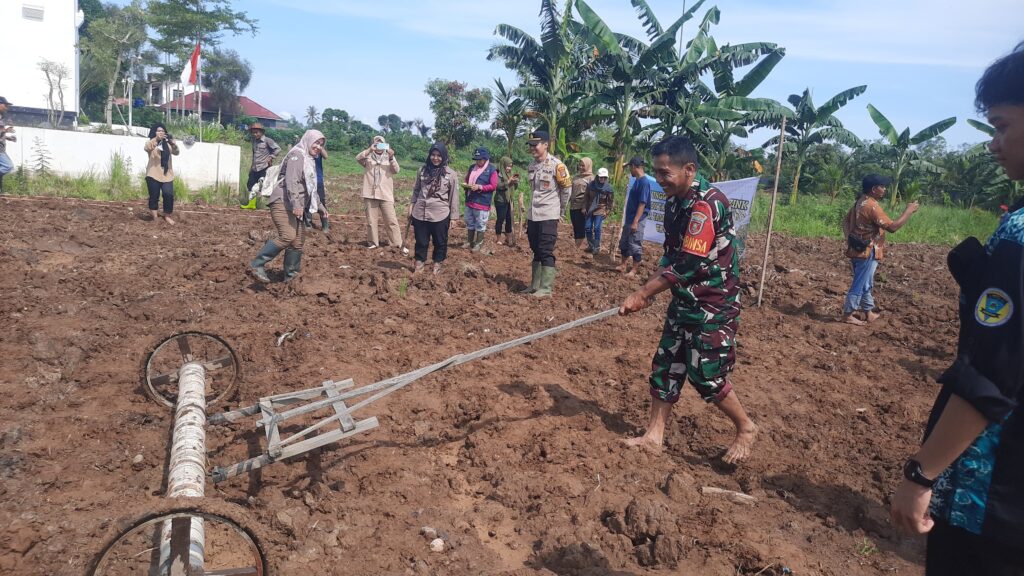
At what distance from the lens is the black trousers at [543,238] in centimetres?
795

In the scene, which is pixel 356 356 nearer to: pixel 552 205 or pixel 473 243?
pixel 552 205

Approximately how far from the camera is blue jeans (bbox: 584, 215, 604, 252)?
11.3 m

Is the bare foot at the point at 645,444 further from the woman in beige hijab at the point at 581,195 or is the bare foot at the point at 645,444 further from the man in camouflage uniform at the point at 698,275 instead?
the woman in beige hijab at the point at 581,195

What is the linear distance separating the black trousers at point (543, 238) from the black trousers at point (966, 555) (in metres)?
6.31

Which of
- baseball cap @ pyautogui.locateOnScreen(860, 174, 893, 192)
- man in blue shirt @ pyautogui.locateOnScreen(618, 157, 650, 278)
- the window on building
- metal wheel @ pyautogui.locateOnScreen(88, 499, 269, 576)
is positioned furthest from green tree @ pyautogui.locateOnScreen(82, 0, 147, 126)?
metal wheel @ pyautogui.locateOnScreen(88, 499, 269, 576)

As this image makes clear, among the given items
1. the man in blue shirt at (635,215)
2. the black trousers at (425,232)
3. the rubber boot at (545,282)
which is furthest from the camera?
the man in blue shirt at (635,215)

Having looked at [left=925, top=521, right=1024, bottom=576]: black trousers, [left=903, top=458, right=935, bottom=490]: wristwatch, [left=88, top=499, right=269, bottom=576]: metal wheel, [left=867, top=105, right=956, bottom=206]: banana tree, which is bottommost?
[left=88, top=499, right=269, bottom=576]: metal wheel

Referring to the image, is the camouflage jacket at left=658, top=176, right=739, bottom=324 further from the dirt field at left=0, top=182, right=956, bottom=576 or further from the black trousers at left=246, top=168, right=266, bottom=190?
the black trousers at left=246, top=168, right=266, bottom=190

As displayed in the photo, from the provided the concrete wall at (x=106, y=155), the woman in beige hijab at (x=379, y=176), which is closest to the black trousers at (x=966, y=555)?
the woman in beige hijab at (x=379, y=176)

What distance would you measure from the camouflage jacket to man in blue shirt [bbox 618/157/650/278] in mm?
5604

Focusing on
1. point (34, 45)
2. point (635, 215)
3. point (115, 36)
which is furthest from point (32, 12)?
point (635, 215)

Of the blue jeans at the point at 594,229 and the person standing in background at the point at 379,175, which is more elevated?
the person standing in background at the point at 379,175

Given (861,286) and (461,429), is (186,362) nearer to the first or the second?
(461,429)

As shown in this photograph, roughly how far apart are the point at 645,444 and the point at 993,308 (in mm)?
2908
